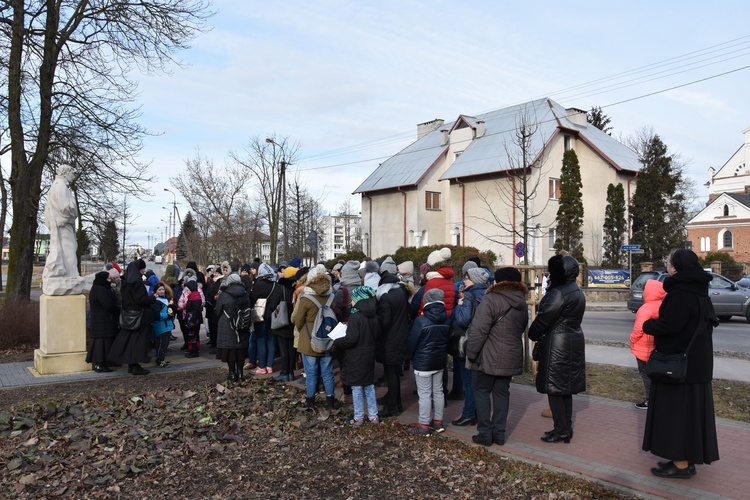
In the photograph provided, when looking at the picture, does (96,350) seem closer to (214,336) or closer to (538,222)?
(214,336)

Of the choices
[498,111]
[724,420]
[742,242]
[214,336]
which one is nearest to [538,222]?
[498,111]

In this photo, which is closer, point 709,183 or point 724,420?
point 724,420

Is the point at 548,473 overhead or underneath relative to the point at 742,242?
underneath

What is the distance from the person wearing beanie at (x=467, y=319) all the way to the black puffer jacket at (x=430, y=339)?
0.36 metres

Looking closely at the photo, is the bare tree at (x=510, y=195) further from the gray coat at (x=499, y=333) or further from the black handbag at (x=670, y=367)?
the black handbag at (x=670, y=367)

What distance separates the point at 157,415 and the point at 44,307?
4.56 meters

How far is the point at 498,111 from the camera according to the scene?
144ft

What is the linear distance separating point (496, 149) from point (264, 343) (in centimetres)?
3134

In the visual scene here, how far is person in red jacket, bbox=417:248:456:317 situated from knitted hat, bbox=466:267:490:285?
45 centimetres

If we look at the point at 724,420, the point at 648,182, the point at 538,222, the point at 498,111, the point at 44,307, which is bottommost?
the point at 724,420

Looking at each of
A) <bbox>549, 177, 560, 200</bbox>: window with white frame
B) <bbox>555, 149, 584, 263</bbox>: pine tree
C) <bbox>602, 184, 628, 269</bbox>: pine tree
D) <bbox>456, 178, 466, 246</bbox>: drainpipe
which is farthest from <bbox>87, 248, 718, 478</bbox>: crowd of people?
<bbox>456, 178, 466, 246</bbox>: drainpipe

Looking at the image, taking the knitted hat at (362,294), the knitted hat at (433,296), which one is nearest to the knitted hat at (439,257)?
the knitted hat at (433,296)

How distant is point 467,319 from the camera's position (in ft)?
22.5

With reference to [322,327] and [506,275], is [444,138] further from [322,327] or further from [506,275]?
[506,275]
